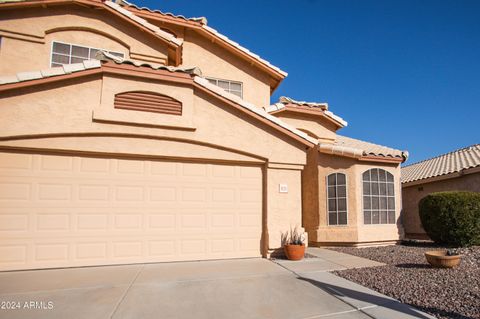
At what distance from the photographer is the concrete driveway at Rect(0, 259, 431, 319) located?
4203mm

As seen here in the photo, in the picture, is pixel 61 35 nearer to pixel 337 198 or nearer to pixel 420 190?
pixel 337 198

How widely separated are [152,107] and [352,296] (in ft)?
19.7

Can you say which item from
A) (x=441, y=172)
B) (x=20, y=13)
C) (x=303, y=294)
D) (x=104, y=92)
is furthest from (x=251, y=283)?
(x=441, y=172)

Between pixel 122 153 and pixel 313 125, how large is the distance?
8.35 meters

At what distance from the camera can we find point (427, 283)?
18.7 ft

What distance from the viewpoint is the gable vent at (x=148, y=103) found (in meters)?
7.14

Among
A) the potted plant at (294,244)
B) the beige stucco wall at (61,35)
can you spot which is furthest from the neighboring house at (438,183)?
the beige stucco wall at (61,35)

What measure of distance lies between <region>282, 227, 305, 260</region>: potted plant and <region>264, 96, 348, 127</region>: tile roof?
17.4 feet

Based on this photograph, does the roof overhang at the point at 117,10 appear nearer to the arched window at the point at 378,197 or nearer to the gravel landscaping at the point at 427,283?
the arched window at the point at 378,197

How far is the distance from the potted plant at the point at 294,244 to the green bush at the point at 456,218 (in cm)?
618

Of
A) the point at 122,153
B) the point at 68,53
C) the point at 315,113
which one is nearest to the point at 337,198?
the point at 315,113

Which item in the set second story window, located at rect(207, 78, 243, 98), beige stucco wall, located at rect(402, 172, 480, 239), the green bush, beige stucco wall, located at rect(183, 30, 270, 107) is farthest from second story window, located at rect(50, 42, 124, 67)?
beige stucco wall, located at rect(402, 172, 480, 239)

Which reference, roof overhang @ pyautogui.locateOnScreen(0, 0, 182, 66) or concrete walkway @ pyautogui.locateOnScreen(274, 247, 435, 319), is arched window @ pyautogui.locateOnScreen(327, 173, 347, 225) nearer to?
concrete walkway @ pyautogui.locateOnScreen(274, 247, 435, 319)

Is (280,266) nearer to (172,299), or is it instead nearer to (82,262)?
(172,299)
